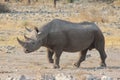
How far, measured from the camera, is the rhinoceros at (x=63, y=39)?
49.1 feet

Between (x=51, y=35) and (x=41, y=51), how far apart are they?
15.1 feet

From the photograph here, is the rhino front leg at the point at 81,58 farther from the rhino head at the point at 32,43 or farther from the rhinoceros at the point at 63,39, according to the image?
the rhino head at the point at 32,43

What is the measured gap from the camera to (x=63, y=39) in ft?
49.9

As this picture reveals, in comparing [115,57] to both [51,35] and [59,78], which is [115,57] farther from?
[59,78]

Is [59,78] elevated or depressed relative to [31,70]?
elevated

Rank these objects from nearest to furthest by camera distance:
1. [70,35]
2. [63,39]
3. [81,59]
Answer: [63,39], [70,35], [81,59]

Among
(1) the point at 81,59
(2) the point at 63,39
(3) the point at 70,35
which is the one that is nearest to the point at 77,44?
(3) the point at 70,35

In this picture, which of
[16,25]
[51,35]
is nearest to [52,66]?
[51,35]

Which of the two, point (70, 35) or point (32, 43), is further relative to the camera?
point (70, 35)

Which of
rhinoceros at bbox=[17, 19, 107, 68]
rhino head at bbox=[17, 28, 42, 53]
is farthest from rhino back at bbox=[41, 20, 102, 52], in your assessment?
rhino head at bbox=[17, 28, 42, 53]

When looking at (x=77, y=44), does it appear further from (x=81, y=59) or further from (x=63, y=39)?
(x=81, y=59)

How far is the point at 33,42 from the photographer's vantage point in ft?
48.8

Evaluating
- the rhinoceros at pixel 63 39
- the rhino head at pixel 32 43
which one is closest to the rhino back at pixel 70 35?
the rhinoceros at pixel 63 39

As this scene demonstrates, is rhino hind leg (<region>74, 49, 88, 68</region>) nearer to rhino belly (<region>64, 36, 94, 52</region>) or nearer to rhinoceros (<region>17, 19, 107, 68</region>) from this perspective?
rhinoceros (<region>17, 19, 107, 68</region>)
